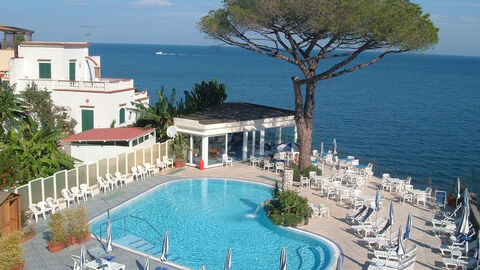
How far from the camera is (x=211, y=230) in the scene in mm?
18047

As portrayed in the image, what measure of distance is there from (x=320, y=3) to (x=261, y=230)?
1086 centimetres

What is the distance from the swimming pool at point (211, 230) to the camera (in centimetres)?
1573

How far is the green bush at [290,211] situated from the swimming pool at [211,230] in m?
0.32

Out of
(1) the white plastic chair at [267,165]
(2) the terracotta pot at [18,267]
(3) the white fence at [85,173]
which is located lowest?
(2) the terracotta pot at [18,267]

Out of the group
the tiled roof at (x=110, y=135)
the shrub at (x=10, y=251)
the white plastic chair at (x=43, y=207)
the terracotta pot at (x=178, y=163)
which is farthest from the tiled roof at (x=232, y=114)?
the shrub at (x=10, y=251)

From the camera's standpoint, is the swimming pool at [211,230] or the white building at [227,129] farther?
the white building at [227,129]

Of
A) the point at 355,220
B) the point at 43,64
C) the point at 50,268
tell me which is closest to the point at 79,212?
the point at 50,268

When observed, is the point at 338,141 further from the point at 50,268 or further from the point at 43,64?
the point at 50,268

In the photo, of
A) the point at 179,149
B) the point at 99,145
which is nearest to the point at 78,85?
the point at 99,145

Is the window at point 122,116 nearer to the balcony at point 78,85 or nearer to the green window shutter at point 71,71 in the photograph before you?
the balcony at point 78,85

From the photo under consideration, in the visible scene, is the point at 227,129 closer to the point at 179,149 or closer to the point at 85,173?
the point at 179,149

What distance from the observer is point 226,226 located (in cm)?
1853

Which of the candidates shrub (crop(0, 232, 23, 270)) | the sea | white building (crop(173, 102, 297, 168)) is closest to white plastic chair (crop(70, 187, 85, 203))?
shrub (crop(0, 232, 23, 270))

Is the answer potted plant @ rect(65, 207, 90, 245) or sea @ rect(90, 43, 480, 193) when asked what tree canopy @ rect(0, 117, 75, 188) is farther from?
sea @ rect(90, 43, 480, 193)
